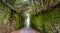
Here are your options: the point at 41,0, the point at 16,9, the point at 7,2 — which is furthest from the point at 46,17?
the point at 7,2

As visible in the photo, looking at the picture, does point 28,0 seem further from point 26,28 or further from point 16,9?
point 26,28

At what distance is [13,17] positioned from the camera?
2.27 meters

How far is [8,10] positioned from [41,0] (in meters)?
0.46

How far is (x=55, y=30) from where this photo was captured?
2150 millimetres

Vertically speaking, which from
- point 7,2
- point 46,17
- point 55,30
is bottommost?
point 55,30

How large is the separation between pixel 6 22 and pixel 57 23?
2.12 ft

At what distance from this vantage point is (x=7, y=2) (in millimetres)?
2252

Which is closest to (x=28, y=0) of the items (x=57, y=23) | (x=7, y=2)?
(x=7, y=2)

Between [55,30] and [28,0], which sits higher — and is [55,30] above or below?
below

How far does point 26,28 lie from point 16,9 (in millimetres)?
275

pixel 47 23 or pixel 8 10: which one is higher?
pixel 8 10

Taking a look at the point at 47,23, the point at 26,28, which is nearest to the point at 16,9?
the point at 26,28

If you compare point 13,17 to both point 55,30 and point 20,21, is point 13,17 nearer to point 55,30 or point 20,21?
point 20,21

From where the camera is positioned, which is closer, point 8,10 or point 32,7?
point 32,7
